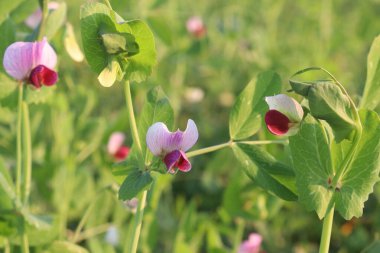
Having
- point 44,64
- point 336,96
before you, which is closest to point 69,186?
point 44,64

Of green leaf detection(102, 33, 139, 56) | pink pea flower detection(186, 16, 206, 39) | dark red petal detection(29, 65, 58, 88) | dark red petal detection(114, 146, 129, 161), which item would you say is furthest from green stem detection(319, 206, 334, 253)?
pink pea flower detection(186, 16, 206, 39)

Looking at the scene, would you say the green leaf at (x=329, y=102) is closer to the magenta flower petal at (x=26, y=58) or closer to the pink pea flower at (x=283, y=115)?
the pink pea flower at (x=283, y=115)

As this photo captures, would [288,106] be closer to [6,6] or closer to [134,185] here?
[134,185]

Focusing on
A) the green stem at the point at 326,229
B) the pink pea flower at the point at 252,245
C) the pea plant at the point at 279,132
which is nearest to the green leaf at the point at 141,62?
the pea plant at the point at 279,132

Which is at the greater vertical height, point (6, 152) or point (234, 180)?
point (6, 152)

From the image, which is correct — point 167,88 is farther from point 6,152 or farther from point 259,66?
point 6,152
